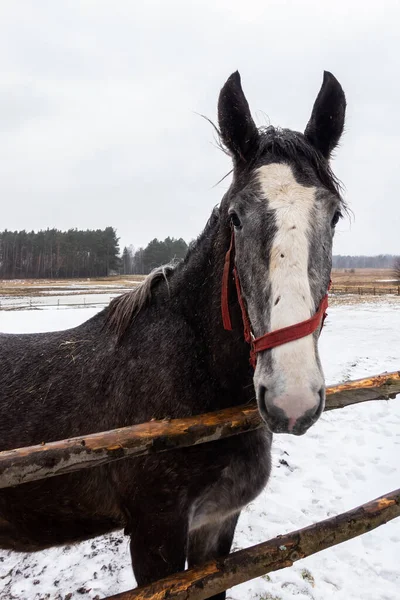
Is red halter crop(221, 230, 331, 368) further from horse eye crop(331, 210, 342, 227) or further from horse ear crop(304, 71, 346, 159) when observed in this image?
horse ear crop(304, 71, 346, 159)

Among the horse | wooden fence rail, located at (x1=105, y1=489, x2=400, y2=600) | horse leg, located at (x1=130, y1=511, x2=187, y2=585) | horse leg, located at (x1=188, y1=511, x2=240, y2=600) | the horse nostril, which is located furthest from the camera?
horse leg, located at (x1=188, y1=511, x2=240, y2=600)

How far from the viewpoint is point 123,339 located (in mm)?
2602

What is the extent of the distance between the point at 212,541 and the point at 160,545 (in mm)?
809

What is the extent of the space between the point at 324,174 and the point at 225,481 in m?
1.95

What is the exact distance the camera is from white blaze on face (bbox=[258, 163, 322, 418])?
58.5 inches

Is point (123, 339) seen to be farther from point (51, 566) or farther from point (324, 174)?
point (51, 566)

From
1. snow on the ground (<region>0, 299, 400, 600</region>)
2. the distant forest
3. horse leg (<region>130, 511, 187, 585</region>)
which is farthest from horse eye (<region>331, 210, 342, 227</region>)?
Answer: the distant forest

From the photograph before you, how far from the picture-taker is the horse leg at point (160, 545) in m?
2.17

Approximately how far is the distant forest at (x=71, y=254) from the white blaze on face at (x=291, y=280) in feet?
197

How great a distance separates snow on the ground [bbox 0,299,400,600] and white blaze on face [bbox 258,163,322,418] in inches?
114

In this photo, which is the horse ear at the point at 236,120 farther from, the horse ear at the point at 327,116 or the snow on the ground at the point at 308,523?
the snow on the ground at the point at 308,523

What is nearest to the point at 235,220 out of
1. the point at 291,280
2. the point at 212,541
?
the point at 291,280

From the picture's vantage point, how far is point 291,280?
65.0 inches

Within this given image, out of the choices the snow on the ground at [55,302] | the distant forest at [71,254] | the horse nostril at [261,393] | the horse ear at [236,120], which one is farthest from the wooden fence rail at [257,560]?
the distant forest at [71,254]
